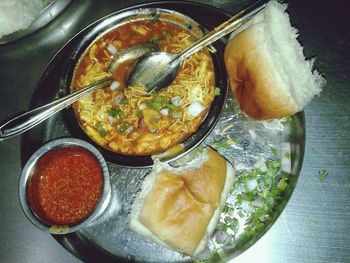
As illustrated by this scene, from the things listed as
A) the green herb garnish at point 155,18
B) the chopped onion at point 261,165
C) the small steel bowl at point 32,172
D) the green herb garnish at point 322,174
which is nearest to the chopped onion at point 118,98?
the small steel bowl at point 32,172

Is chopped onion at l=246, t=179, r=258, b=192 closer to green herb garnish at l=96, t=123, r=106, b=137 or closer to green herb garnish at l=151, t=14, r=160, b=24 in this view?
green herb garnish at l=96, t=123, r=106, b=137

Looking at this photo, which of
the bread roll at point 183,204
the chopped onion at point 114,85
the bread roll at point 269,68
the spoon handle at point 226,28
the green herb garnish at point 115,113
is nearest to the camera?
the bread roll at point 183,204

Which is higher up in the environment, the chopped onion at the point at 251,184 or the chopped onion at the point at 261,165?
the chopped onion at the point at 261,165

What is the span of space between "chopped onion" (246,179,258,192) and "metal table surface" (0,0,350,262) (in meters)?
0.35

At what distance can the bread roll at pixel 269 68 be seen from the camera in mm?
2809

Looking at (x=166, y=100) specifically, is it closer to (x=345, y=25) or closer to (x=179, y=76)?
(x=179, y=76)

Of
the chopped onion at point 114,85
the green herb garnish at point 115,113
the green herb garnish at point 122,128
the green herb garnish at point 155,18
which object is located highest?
the green herb garnish at point 155,18

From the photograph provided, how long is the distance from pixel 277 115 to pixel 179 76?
88 cm

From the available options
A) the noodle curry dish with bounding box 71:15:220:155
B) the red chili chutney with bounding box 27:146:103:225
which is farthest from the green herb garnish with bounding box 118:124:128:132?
the red chili chutney with bounding box 27:146:103:225

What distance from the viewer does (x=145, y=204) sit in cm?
279

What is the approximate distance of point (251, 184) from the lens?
3098mm

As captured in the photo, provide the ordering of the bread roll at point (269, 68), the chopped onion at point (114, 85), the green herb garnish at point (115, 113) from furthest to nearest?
the chopped onion at point (114, 85), the green herb garnish at point (115, 113), the bread roll at point (269, 68)

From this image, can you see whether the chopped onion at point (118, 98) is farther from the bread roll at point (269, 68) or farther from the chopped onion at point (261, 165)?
the chopped onion at point (261, 165)

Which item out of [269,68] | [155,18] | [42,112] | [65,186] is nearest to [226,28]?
[269,68]
